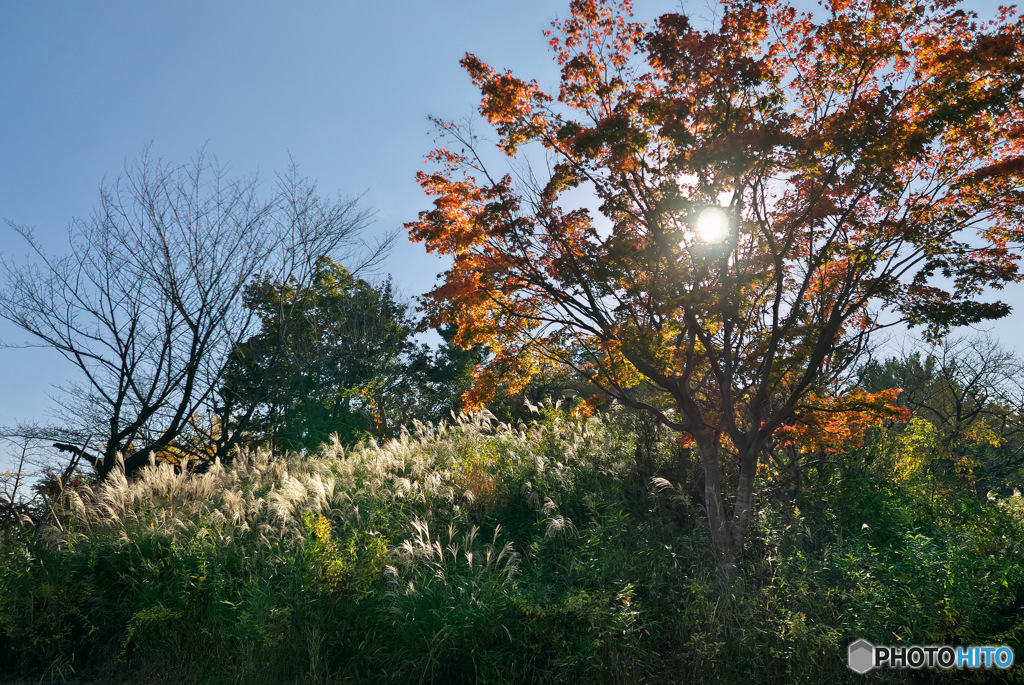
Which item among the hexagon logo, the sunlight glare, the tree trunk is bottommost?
the hexagon logo

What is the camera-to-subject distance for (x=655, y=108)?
7766mm

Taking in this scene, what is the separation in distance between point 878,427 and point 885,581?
5.28 meters

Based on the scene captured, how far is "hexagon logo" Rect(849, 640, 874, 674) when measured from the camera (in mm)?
5426

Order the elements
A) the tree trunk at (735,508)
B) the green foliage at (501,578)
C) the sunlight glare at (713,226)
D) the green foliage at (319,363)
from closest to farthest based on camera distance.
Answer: the green foliage at (501,578), the tree trunk at (735,508), the sunlight glare at (713,226), the green foliage at (319,363)

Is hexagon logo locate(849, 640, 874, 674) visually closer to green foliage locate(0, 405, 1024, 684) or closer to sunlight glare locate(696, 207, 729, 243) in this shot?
green foliage locate(0, 405, 1024, 684)

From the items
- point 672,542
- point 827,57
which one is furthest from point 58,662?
point 827,57

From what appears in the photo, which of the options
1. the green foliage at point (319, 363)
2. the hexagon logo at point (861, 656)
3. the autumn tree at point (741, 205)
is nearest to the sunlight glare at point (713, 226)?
the autumn tree at point (741, 205)

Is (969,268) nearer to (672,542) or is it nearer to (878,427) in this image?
(878,427)
